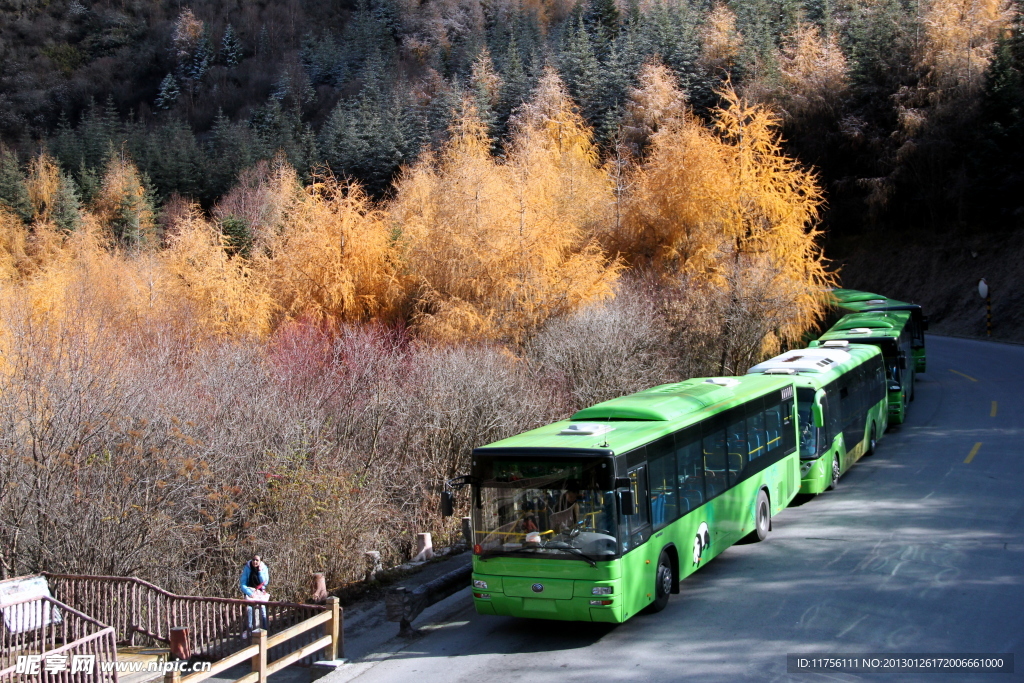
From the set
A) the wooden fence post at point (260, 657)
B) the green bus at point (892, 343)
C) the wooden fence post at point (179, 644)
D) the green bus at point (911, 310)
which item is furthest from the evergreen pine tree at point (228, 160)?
the wooden fence post at point (260, 657)

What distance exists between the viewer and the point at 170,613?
10445 mm

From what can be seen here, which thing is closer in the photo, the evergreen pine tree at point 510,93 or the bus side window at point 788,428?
the bus side window at point 788,428

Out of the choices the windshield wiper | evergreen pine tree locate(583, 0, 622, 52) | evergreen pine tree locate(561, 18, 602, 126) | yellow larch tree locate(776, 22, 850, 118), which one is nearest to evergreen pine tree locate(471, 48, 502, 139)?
evergreen pine tree locate(561, 18, 602, 126)

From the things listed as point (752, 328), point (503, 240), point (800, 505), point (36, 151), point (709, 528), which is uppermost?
point (36, 151)

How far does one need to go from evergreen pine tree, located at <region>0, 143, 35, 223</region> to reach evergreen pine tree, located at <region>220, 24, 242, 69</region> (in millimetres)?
71608

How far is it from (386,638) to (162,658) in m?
2.61

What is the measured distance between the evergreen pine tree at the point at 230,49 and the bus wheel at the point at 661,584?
433 ft

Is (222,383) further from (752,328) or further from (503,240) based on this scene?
(752,328)

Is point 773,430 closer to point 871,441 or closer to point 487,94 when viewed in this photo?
point 871,441

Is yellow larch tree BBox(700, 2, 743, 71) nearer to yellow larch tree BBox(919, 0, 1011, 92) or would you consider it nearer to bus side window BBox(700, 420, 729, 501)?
yellow larch tree BBox(919, 0, 1011, 92)

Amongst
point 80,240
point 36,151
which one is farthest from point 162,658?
point 36,151

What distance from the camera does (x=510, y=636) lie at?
31.9 ft

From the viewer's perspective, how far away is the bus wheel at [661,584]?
993 centimetres

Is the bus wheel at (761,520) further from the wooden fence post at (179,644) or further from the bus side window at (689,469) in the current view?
the wooden fence post at (179,644)
